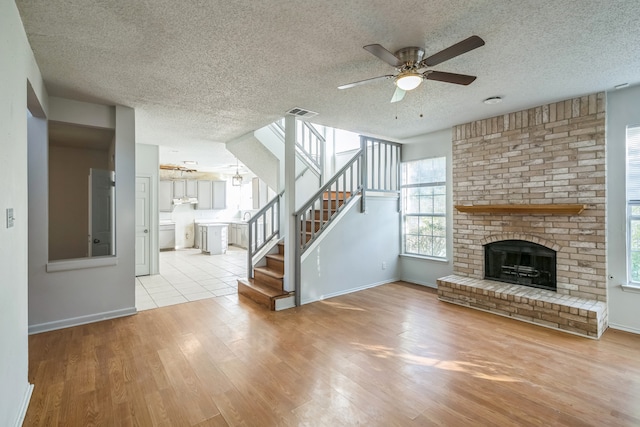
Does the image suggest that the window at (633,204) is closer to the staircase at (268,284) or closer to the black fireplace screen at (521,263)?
the black fireplace screen at (521,263)

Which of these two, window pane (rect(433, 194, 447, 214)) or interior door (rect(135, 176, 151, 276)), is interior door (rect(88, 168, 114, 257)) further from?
window pane (rect(433, 194, 447, 214))

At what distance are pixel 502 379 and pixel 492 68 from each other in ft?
8.86

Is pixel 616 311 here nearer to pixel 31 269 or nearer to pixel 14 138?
pixel 14 138

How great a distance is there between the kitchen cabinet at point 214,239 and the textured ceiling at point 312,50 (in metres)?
5.23

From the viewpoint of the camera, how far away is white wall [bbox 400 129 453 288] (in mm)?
5035

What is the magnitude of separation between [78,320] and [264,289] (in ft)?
7.32

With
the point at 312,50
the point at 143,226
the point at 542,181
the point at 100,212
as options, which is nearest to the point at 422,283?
the point at 542,181

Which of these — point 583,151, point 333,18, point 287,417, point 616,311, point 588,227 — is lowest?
point 287,417

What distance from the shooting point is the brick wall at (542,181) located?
11.6ft

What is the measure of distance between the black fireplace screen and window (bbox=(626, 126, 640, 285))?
2.29 ft

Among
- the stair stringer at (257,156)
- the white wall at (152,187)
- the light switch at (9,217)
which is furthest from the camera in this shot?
the white wall at (152,187)

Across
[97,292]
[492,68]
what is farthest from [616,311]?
[97,292]

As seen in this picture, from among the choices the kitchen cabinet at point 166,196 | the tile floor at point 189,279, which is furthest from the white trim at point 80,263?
the kitchen cabinet at point 166,196

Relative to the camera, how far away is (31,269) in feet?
11.0
